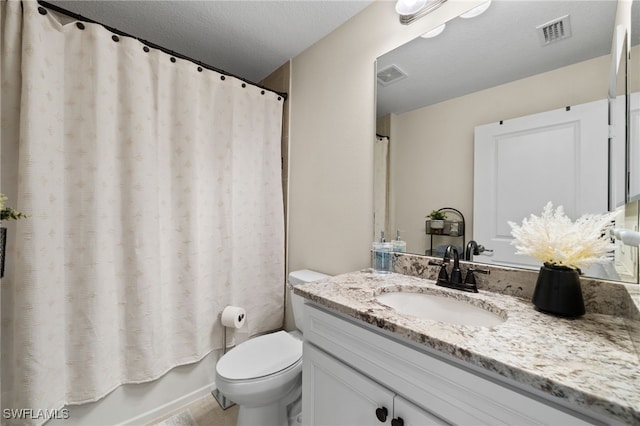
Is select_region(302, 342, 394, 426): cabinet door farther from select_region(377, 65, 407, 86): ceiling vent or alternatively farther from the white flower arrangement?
select_region(377, 65, 407, 86): ceiling vent

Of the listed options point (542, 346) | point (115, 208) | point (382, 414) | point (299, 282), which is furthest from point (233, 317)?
point (542, 346)

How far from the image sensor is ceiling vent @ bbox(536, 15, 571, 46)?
0.89m

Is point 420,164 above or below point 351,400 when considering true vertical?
above

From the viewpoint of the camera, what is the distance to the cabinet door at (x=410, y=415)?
649 millimetres

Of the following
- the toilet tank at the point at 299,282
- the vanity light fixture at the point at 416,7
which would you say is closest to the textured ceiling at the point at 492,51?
the vanity light fixture at the point at 416,7

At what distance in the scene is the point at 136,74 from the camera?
1.35 metres

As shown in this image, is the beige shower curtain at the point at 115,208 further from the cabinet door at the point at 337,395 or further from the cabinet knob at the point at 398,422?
the cabinet knob at the point at 398,422

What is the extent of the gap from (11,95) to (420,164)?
1.88 meters

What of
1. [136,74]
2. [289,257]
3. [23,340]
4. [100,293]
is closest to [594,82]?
[289,257]

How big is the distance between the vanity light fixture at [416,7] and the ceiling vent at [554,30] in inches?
17.3

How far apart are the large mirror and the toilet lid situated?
815 millimetres

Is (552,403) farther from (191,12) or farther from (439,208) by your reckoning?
(191,12)

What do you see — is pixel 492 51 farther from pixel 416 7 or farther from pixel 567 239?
pixel 567 239

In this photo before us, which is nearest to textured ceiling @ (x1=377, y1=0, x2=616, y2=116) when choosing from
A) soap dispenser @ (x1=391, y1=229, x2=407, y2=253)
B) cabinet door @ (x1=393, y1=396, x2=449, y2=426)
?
soap dispenser @ (x1=391, y1=229, x2=407, y2=253)
